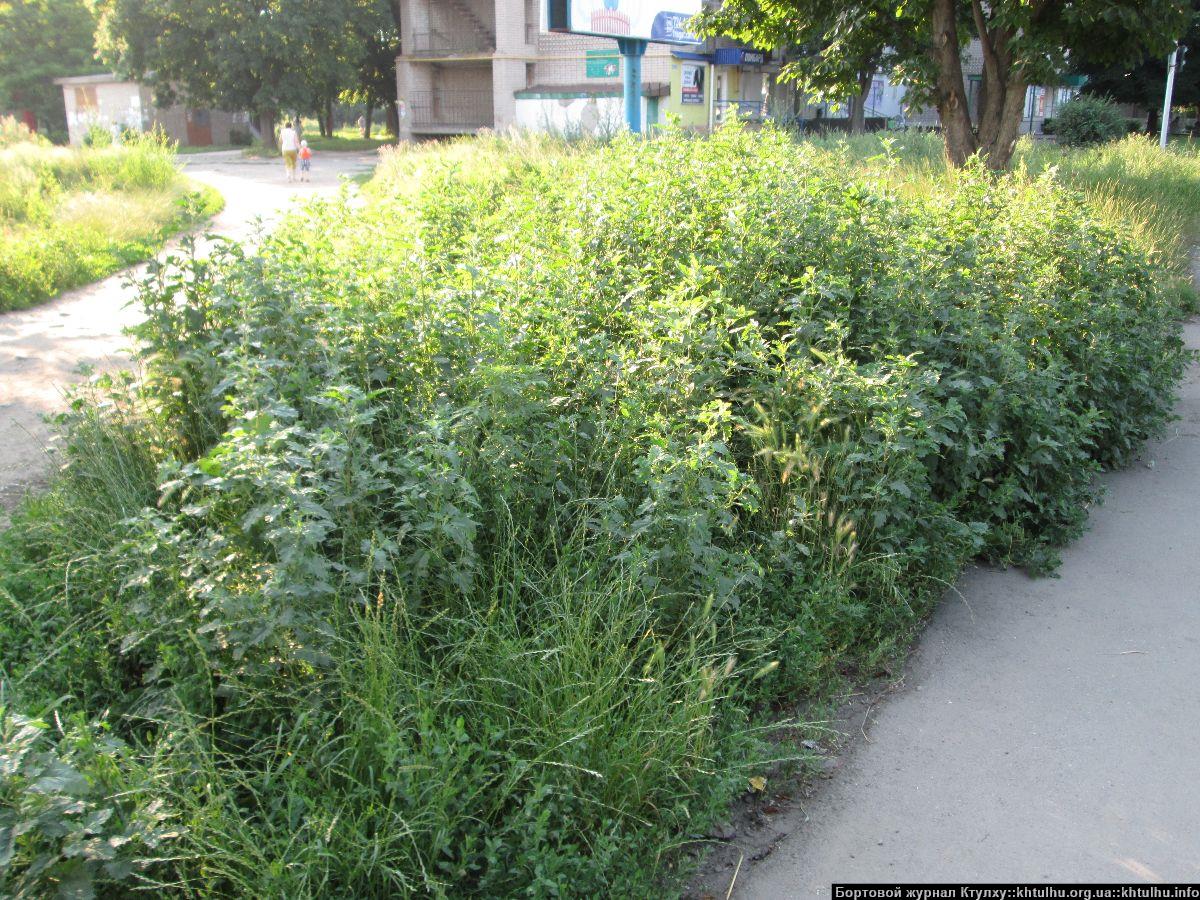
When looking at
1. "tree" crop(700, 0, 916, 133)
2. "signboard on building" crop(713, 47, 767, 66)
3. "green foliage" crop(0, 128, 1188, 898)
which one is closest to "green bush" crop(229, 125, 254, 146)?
"signboard on building" crop(713, 47, 767, 66)

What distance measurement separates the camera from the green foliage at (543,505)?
9.84ft

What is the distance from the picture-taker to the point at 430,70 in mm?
44438

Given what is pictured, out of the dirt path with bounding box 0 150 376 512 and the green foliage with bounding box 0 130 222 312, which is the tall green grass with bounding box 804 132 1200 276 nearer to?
the dirt path with bounding box 0 150 376 512

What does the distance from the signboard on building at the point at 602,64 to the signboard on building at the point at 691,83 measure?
2.66 meters

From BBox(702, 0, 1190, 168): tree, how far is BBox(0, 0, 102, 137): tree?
51161 mm

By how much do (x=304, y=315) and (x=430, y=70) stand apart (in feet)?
142

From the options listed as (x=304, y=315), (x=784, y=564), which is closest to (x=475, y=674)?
(x=784, y=564)

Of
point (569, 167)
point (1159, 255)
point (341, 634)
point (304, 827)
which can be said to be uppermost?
point (569, 167)

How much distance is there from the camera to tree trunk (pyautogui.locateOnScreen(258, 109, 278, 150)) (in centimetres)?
4199

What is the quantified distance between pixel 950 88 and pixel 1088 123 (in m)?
20.8

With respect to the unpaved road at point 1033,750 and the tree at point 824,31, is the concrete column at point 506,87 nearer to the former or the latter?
the tree at point 824,31

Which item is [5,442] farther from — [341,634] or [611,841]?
[611,841]

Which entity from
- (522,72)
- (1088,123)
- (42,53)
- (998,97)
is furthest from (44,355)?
(42,53)

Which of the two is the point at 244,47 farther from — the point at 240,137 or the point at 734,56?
the point at 734,56
